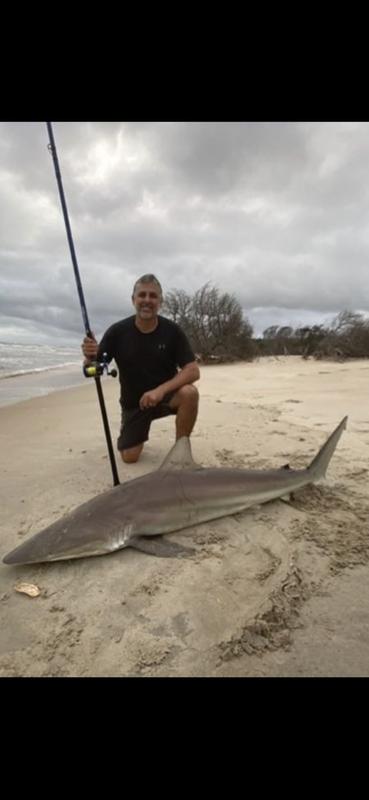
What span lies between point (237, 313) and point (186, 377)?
24.0 m

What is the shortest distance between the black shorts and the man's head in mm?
849

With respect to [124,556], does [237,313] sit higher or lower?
higher

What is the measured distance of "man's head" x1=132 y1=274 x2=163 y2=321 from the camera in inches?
158

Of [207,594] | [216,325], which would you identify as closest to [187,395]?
[207,594]

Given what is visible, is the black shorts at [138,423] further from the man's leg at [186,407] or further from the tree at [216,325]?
the tree at [216,325]

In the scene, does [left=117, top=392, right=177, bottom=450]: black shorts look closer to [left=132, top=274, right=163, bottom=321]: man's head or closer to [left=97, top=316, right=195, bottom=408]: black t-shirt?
[left=97, top=316, right=195, bottom=408]: black t-shirt

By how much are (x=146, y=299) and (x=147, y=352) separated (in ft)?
1.74

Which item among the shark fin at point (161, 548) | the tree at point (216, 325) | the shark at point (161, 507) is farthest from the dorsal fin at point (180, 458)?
the tree at point (216, 325)

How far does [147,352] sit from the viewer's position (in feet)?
13.7

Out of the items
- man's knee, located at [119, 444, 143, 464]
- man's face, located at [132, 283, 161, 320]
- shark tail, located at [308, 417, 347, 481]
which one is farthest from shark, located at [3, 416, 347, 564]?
man's face, located at [132, 283, 161, 320]

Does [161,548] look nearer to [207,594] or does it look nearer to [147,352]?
[207,594]
